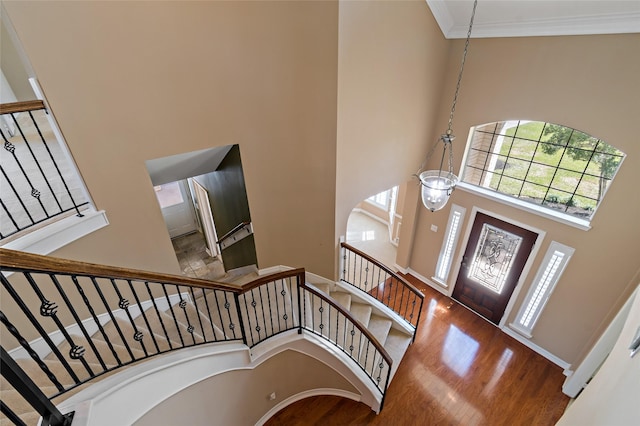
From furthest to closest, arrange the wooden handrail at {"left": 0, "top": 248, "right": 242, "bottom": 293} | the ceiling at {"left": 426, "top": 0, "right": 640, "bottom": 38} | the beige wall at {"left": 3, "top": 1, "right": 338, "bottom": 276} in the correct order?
the ceiling at {"left": 426, "top": 0, "right": 640, "bottom": 38} → the beige wall at {"left": 3, "top": 1, "right": 338, "bottom": 276} → the wooden handrail at {"left": 0, "top": 248, "right": 242, "bottom": 293}

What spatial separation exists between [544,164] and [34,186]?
20.3ft

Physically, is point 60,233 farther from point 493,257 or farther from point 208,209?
point 493,257

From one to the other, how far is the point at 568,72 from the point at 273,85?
11.6 ft

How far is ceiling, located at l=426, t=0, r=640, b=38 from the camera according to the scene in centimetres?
297

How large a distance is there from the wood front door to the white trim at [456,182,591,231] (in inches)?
14.4

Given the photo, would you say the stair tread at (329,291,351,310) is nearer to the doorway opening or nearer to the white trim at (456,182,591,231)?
the doorway opening

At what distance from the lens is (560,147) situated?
13.1ft

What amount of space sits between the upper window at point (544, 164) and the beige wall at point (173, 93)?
8.73ft

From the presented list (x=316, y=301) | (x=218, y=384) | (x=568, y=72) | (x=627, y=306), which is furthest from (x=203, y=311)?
(x=568, y=72)

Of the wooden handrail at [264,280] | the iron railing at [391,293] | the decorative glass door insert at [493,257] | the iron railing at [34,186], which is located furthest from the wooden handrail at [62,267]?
the decorative glass door insert at [493,257]

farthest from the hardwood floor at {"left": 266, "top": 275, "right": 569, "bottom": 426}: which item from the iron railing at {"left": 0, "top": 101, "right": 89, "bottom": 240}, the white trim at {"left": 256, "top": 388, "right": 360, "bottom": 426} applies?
the iron railing at {"left": 0, "top": 101, "right": 89, "bottom": 240}

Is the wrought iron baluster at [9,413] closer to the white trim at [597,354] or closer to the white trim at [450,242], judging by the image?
the white trim at [597,354]

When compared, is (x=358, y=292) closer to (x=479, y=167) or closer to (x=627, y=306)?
(x=479, y=167)

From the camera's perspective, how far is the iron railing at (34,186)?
2.17 m
